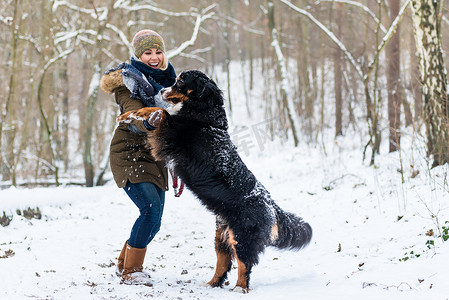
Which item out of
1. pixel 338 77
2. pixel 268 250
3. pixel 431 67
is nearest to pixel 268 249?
pixel 268 250

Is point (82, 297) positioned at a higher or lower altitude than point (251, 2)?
lower

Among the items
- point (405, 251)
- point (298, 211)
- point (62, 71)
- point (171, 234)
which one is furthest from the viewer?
point (62, 71)

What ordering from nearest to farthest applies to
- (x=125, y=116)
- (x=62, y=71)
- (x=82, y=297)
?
1. (x=82, y=297)
2. (x=125, y=116)
3. (x=62, y=71)

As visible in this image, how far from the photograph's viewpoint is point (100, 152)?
16281mm

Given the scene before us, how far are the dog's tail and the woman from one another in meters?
1.04

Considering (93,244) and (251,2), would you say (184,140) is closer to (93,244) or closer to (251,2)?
(93,244)

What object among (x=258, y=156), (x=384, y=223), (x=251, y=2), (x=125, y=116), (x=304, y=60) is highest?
(x=251, y=2)

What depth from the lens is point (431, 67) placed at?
266 inches

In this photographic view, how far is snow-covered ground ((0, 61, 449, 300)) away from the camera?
3.02 meters

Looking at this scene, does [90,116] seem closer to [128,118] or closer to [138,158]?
[138,158]

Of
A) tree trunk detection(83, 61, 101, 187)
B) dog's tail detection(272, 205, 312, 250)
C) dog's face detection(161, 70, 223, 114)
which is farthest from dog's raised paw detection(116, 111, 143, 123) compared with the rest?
tree trunk detection(83, 61, 101, 187)

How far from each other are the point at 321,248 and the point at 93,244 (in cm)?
276

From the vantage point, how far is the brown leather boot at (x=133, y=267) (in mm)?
3287

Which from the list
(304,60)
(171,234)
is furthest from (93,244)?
(304,60)
